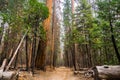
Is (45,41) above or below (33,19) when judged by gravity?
below

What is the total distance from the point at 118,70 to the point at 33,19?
738 cm

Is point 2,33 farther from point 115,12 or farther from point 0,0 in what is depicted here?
point 115,12

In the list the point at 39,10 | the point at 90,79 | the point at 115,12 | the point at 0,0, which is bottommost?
the point at 90,79

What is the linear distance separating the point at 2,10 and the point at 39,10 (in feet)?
11.7

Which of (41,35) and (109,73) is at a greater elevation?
(41,35)

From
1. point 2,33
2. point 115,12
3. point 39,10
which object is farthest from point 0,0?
point 115,12

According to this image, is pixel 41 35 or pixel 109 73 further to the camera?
→ pixel 41 35

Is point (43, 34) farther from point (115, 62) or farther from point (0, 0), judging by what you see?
point (115, 62)

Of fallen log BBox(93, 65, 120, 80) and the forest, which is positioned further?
the forest

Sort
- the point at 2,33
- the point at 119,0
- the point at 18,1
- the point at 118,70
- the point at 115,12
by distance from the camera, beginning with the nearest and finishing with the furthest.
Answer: the point at 118,70
the point at 119,0
the point at 115,12
the point at 2,33
the point at 18,1

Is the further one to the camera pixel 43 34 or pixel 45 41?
pixel 45 41

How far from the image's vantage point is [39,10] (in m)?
12.5

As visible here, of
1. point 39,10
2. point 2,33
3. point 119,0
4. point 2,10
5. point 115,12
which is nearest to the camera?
A: point 119,0

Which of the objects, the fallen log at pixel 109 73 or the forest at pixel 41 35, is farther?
the forest at pixel 41 35
